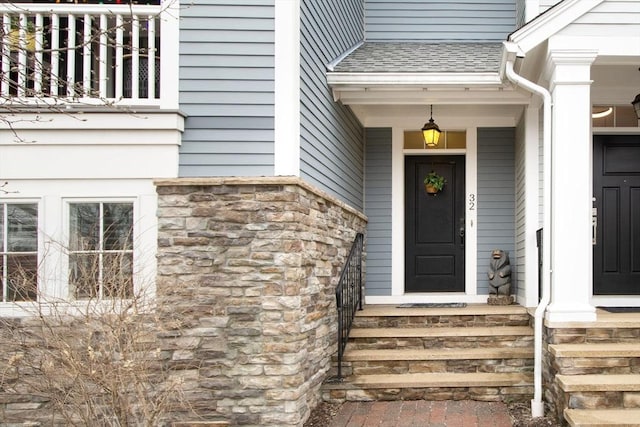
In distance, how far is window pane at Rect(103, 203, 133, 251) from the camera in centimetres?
477

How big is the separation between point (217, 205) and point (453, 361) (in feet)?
8.54

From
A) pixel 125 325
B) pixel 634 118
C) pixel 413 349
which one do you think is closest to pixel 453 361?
pixel 413 349

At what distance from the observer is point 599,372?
4754 mm

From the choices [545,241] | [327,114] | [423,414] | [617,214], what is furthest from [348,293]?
[617,214]

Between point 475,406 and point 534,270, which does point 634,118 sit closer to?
point 534,270

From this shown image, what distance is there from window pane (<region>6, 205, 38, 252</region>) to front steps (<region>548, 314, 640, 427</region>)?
405cm

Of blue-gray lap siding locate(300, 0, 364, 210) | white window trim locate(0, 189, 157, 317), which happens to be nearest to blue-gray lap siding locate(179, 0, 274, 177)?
blue-gray lap siding locate(300, 0, 364, 210)

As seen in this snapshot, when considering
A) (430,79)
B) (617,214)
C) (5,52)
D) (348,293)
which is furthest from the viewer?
(617,214)

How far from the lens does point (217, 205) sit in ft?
15.2

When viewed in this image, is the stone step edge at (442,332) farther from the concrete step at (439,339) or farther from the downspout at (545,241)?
the downspout at (545,241)

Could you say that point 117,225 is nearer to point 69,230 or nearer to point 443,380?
point 69,230

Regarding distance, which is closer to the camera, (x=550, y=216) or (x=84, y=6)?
(x=84, y=6)

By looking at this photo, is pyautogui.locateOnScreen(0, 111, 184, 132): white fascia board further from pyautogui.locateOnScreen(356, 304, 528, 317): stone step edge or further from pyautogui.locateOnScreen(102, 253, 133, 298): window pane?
pyautogui.locateOnScreen(356, 304, 528, 317): stone step edge

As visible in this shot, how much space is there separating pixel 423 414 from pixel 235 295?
1828 mm
